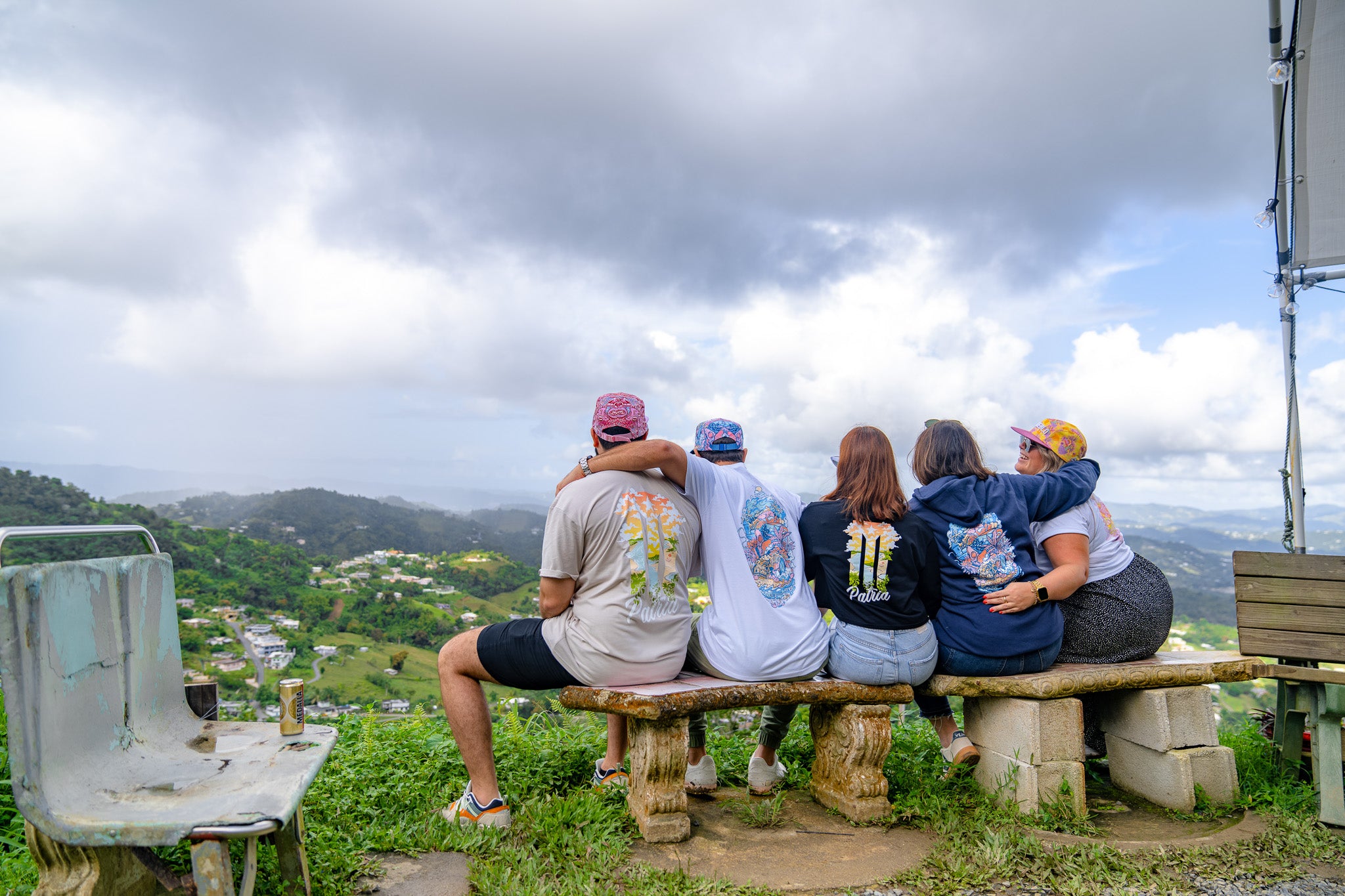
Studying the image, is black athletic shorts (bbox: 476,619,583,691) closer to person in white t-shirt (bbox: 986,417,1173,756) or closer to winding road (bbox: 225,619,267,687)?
person in white t-shirt (bbox: 986,417,1173,756)

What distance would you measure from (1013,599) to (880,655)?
70 cm

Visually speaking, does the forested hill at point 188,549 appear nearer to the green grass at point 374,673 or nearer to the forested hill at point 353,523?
the forested hill at point 353,523

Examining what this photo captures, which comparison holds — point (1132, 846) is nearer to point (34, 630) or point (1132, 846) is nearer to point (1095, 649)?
point (1095, 649)

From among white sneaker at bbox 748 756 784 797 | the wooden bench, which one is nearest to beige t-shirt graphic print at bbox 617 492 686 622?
white sneaker at bbox 748 756 784 797

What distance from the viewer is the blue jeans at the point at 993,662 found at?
12.3 feet

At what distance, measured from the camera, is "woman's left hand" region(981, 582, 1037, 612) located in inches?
146

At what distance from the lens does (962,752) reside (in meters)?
3.91

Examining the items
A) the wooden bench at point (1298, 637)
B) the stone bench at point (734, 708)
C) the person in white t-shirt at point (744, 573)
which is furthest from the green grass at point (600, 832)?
the person in white t-shirt at point (744, 573)

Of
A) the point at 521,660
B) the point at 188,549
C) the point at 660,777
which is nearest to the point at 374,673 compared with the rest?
the point at 188,549

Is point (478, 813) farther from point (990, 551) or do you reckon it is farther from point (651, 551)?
point (990, 551)

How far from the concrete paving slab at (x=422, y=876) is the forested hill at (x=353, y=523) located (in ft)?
58.4

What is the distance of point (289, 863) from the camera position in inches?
105

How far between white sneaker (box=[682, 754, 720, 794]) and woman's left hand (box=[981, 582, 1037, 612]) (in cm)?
156

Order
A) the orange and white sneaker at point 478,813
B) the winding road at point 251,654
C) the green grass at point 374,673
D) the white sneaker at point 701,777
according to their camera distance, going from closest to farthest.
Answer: the orange and white sneaker at point 478,813 < the white sneaker at point 701,777 < the green grass at point 374,673 < the winding road at point 251,654
